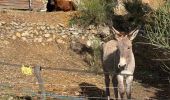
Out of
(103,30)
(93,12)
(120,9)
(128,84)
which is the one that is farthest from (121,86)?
(120,9)

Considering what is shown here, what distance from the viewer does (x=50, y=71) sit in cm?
1457

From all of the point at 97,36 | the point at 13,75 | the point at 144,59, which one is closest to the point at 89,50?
the point at 97,36

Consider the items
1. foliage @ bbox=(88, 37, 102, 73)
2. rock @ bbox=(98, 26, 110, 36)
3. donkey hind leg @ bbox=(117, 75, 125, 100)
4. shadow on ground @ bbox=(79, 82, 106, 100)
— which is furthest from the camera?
rock @ bbox=(98, 26, 110, 36)

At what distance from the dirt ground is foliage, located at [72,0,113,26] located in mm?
603

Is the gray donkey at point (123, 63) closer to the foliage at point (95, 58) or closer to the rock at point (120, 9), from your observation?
the foliage at point (95, 58)

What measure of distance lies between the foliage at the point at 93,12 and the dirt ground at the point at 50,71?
1.98 feet

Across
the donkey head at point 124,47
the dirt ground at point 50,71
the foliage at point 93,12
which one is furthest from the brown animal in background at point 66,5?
the donkey head at point 124,47

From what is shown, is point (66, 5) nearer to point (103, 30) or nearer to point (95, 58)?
point (103, 30)

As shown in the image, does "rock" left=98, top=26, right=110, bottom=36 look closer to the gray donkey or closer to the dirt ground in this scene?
the dirt ground

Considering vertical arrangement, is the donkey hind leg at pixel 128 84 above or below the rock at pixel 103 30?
below

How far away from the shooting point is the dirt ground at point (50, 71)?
12508 mm

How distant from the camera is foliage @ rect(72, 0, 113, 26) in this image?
17516 mm

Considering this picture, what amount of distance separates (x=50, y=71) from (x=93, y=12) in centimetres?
386

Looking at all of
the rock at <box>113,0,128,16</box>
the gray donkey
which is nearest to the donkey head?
the gray donkey
